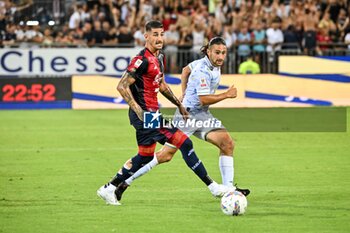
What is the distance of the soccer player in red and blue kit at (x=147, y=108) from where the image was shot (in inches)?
432

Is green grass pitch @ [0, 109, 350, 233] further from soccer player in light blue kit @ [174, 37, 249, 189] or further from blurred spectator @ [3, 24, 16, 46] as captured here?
blurred spectator @ [3, 24, 16, 46]

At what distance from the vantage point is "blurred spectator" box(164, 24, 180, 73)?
29203 millimetres

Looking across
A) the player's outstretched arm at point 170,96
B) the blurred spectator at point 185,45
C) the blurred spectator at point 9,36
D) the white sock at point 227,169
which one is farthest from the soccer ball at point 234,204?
the blurred spectator at point 9,36

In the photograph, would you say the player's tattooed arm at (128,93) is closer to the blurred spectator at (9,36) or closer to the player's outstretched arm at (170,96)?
the player's outstretched arm at (170,96)

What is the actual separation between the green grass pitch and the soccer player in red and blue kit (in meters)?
0.35

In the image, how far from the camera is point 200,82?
11625 mm

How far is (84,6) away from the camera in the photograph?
30.5 m

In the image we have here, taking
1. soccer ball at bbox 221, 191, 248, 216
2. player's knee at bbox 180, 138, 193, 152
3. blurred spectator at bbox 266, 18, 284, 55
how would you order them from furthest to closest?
1. blurred spectator at bbox 266, 18, 284, 55
2. player's knee at bbox 180, 138, 193, 152
3. soccer ball at bbox 221, 191, 248, 216

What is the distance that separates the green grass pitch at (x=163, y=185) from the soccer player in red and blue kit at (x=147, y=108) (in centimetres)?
35

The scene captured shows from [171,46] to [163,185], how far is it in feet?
54.1

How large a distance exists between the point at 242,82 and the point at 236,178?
45.6 feet

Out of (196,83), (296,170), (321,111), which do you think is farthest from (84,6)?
(196,83)

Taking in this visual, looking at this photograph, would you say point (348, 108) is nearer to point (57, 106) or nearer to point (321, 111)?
point (321, 111)

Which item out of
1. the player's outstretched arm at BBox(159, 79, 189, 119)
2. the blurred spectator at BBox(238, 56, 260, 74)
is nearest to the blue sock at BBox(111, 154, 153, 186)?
the player's outstretched arm at BBox(159, 79, 189, 119)
